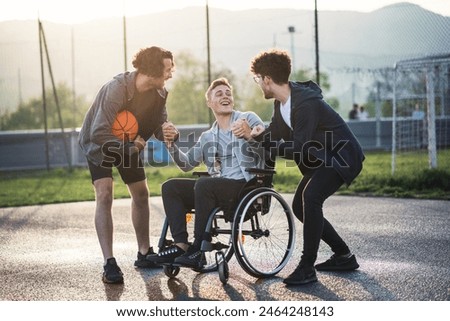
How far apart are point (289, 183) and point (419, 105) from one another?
6.28m

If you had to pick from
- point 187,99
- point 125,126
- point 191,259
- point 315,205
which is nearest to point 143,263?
point 191,259

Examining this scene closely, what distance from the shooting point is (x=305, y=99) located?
5.20 metres

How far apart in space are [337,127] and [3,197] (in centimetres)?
830

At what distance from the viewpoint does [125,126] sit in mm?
5684

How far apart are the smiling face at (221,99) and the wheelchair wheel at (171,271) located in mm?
1071

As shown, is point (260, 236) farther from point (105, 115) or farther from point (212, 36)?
point (212, 36)

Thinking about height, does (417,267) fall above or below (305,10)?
below

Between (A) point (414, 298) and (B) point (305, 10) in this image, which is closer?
(A) point (414, 298)

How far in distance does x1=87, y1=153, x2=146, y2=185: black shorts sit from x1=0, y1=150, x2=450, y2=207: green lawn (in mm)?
3331

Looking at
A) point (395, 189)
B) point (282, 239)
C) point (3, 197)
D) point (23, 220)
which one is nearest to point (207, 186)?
point (282, 239)

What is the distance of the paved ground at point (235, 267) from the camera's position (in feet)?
16.3

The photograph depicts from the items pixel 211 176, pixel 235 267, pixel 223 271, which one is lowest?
pixel 235 267

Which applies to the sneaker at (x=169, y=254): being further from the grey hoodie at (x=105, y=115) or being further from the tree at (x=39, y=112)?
the tree at (x=39, y=112)

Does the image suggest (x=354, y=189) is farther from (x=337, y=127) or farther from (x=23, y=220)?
(x=337, y=127)
